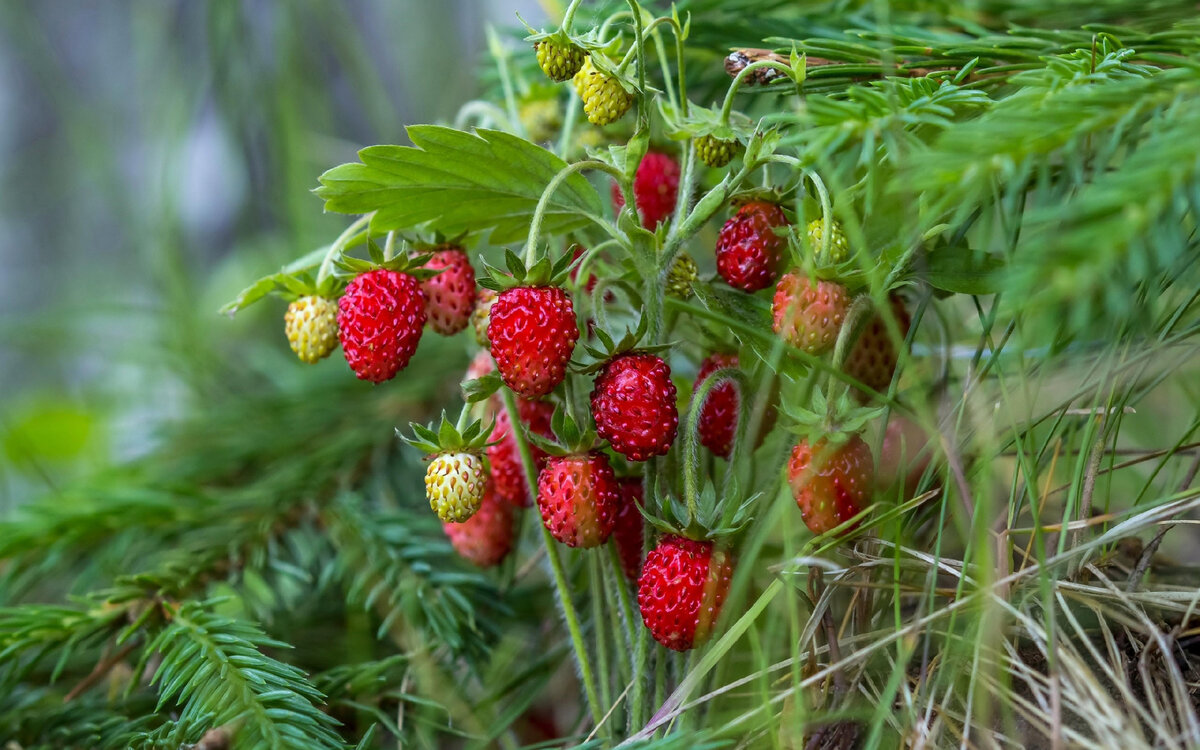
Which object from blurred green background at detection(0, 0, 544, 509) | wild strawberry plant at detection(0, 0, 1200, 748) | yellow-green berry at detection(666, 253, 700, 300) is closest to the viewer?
wild strawberry plant at detection(0, 0, 1200, 748)

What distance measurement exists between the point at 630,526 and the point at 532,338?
0.62 ft

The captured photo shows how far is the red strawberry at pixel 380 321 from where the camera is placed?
596 mm

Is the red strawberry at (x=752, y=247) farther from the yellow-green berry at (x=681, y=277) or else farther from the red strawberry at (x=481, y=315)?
the red strawberry at (x=481, y=315)

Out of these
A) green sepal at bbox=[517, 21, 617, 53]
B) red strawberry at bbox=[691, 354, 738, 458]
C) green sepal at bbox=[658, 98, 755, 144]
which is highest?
green sepal at bbox=[517, 21, 617, 53]

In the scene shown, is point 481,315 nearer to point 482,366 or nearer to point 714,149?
point 482,366

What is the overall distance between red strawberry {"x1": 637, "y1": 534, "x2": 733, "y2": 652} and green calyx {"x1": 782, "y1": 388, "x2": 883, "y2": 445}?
10 centimetres

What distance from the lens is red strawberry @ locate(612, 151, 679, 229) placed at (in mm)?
737

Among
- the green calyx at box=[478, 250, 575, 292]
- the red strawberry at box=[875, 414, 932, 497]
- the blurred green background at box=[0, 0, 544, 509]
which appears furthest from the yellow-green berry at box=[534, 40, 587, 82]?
the blurred green background at box=[0, 0, 544, 509]

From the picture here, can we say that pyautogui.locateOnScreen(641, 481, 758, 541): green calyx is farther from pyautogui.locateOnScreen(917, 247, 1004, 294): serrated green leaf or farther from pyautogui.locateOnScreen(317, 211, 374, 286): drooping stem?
pyautogui.locateOnScreen(317, 211, 374, 286): drooping stem

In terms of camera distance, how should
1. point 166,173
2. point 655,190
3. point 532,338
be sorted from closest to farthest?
point 532,338 → point 655,190 → point 166,173

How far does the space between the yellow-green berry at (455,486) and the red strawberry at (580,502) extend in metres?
0.04

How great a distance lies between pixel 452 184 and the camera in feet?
1.97

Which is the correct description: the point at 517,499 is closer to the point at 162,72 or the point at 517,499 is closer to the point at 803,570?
the point at 803,570

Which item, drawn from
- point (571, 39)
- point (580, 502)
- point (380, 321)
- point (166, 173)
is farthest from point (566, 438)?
point (166, 173)
